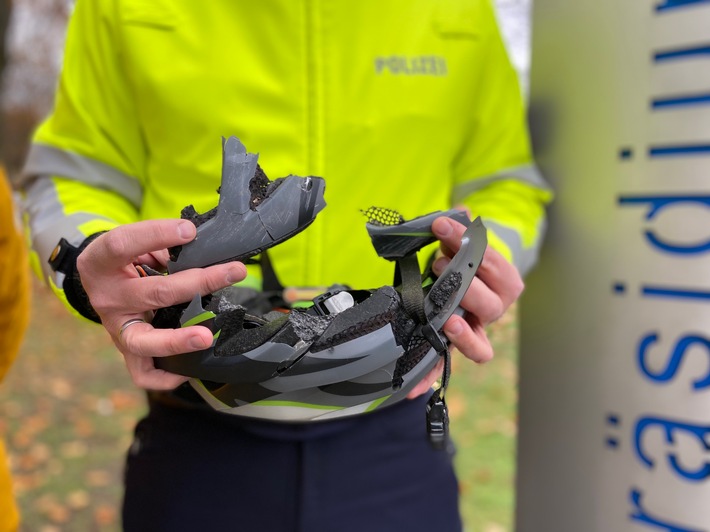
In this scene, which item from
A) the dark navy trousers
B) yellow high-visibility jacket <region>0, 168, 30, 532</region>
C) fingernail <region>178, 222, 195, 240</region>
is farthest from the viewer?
yellow high-visibility jacket <region>0, 168, 30, 532</region>

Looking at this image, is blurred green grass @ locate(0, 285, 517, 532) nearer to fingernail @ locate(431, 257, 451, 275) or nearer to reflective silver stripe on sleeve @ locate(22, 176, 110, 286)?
fingernail @ locate(431, 257, 451, 275)

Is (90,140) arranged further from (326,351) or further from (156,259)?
(326,351)

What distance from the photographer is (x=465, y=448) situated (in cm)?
254

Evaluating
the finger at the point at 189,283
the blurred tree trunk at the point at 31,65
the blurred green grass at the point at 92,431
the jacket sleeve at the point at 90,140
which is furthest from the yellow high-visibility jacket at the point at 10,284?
the blurred tree trunk at the point at 31,65

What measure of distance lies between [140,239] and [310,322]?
0.17 meters

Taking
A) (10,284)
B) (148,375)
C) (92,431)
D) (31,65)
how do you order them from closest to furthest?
(148,375) → (10,284) → (92,431) → (31,65)

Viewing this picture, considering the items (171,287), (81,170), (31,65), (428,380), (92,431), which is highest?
(31,65)

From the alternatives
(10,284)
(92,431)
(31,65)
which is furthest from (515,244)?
(31,65)

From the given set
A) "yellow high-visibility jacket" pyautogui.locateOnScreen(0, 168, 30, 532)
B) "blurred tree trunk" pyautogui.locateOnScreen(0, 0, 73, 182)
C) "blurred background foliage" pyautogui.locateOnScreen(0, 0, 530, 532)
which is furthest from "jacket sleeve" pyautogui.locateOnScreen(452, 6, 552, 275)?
"blurred tree trunk" pyautogui.locateOnScreen(0, 0, 73, 182)

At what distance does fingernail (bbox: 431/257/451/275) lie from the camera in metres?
0.68

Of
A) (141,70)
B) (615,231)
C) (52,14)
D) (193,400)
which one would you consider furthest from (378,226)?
(52,14)

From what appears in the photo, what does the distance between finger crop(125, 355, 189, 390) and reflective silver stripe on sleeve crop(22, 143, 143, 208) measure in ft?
1.05

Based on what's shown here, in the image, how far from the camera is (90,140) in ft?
2.89

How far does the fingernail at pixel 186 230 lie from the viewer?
557 millimetres
